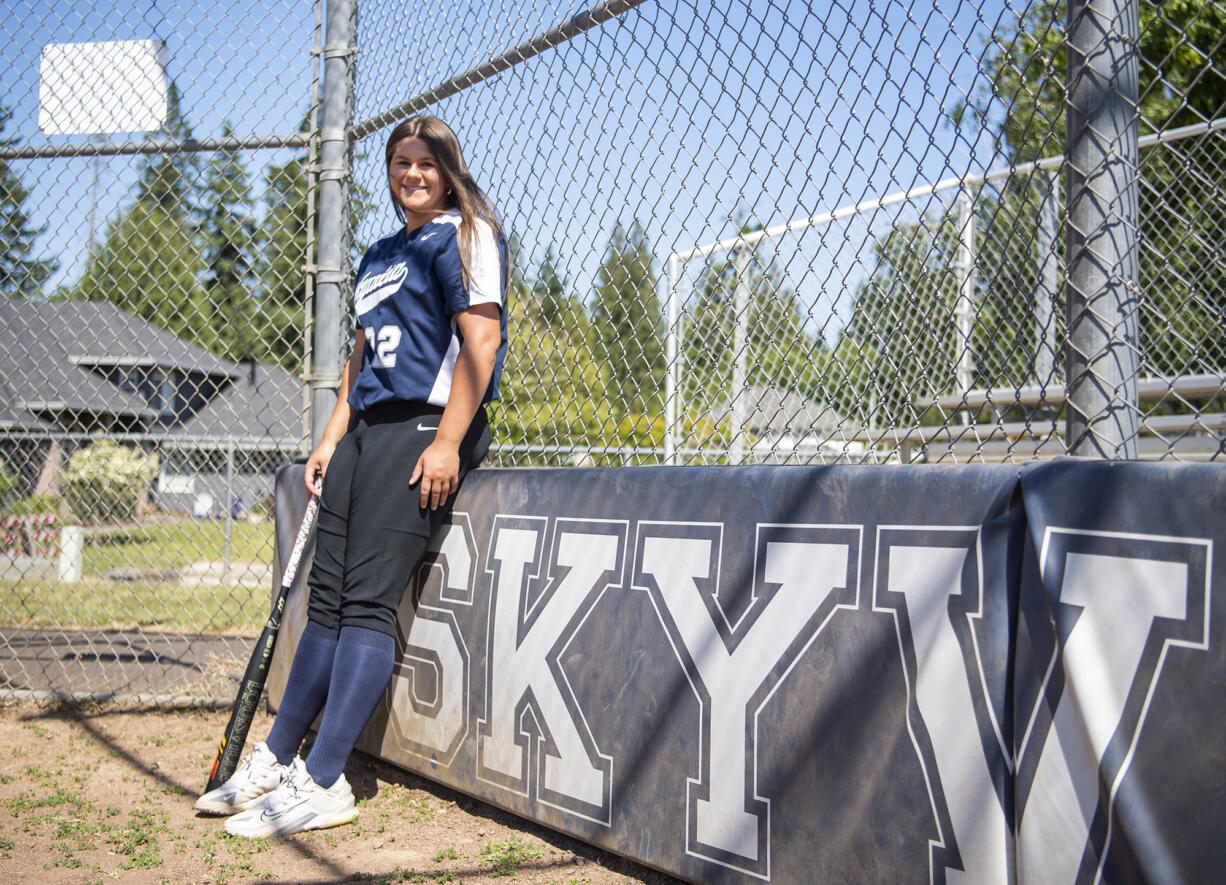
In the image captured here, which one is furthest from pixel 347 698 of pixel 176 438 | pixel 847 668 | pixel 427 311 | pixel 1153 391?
pixel 176 438

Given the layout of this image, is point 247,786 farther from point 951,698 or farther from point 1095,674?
point 1095,674

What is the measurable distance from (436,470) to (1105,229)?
167 cm

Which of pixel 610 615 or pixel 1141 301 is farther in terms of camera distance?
pixel 610 615

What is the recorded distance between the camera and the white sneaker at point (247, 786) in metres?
2.58

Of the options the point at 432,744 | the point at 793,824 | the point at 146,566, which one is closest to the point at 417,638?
the point at 432,744

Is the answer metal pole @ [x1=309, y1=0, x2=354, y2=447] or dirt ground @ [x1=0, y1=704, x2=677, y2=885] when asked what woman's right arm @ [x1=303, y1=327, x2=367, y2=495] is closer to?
metal pole @ [x1=309, y1=0, x2=354, y2=447]

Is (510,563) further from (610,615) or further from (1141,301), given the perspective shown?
(1141,301)

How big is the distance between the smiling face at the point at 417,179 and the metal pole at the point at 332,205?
0.81 metres

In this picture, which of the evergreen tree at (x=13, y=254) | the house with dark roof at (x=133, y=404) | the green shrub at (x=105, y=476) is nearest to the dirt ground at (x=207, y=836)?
the evergreen tree at (x=13, y=254)

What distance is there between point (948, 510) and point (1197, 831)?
1.92ft

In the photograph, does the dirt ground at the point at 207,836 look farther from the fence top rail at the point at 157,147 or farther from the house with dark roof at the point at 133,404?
the house with dark roof at the point at 133,404

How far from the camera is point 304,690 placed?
8.75ft

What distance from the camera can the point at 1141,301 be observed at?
1.69 metres

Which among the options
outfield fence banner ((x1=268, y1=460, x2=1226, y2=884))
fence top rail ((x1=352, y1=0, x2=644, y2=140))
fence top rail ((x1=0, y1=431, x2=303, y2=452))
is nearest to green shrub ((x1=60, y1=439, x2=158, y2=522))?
fence top rail ((x1=0, y1=431, x2=303, y2=452))
